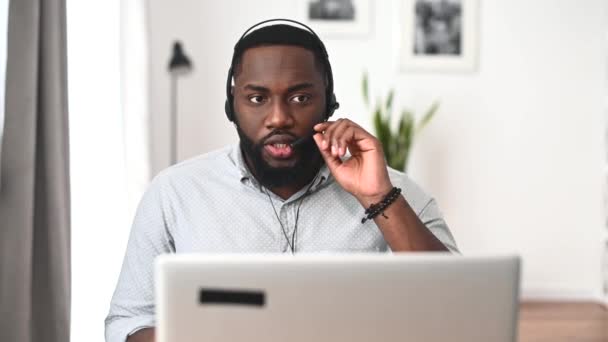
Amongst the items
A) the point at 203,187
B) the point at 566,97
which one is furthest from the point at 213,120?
the point at 203,187

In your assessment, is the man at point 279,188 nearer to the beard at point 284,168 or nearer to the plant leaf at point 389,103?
the beard at point 284,168

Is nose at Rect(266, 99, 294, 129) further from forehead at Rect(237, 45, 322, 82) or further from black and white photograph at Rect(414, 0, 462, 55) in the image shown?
black and white photograph at Rect(414, 0, 462, 55)

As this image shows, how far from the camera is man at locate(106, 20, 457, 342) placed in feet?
4.53

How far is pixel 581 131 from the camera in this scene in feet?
13.8

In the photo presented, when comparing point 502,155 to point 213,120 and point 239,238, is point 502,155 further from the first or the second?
point 239,238

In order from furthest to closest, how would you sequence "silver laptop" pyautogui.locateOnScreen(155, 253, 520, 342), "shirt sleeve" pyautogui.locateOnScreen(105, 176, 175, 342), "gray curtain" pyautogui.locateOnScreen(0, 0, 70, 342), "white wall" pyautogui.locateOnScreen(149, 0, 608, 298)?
1. "white wall" pyautogui.locateOnScreen(149, 0, 608, 298)
2. "gray curtain" pyautogui.locateOnScreen(0, 0, 70, 342)
3. "shirt sleeve" pyautogui.locateOnScreen(105, 176, 175, 342)
4. "silver laptop" pyautogui.locateOnScreen(155, 253, 520, 342)

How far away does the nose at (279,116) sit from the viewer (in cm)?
142

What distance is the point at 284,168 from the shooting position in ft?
4.79

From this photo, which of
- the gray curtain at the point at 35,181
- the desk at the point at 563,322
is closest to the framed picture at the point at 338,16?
the desk at the point at 563,322

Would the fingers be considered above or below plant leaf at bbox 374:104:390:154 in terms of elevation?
above

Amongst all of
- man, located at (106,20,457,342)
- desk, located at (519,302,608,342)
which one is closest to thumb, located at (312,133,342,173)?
man, located at (106,20,457,342)

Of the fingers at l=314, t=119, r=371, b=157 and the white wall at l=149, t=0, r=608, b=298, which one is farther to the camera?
the white wall at l=149, t=0, r=608, b=298

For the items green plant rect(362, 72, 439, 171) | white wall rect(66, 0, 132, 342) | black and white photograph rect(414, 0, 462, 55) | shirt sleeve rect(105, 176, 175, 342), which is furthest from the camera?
black and white photograph rect(414, 0, 462, 55)

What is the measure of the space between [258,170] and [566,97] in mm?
3189
